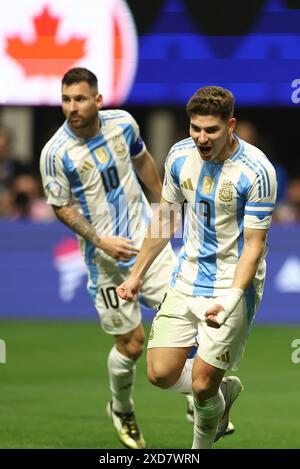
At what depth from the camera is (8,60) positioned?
14844 mm

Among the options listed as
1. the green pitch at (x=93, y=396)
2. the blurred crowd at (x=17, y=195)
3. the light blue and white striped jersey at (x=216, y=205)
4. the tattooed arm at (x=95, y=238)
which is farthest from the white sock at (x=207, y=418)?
the blurred crowd at (x=17, y=195)

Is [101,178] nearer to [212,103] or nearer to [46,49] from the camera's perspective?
[212,103]

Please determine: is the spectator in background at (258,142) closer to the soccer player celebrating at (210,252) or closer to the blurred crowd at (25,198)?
the blurred crowd at (25,198)

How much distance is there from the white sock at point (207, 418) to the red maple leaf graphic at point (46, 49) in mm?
7961

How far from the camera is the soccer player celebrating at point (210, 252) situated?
7.20 meters

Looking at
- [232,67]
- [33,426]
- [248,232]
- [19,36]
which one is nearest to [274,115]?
[232,67]

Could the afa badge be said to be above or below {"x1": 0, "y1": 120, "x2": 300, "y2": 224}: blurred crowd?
above

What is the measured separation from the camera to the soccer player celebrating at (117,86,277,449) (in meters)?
7.20

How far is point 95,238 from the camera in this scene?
880cm

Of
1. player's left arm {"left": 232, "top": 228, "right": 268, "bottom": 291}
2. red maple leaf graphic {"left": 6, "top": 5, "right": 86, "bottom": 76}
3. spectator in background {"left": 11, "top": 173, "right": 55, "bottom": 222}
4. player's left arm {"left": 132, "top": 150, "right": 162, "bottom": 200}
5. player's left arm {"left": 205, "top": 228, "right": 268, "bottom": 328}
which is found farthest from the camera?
spectator in background {"left": 11, "top": 173, "right": 55, "bottom": 222}

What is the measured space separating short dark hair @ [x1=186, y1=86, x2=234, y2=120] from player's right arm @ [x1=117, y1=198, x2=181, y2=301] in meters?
0.73

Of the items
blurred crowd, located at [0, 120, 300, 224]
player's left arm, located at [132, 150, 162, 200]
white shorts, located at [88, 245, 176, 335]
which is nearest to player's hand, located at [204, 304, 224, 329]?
white shorts, located at [88, 245, 176, 335]

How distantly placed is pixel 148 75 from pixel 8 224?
2512 millimetres

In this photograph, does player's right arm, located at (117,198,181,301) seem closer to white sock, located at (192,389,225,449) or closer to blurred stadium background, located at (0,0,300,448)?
white sock, located at (192,389,225,449)
